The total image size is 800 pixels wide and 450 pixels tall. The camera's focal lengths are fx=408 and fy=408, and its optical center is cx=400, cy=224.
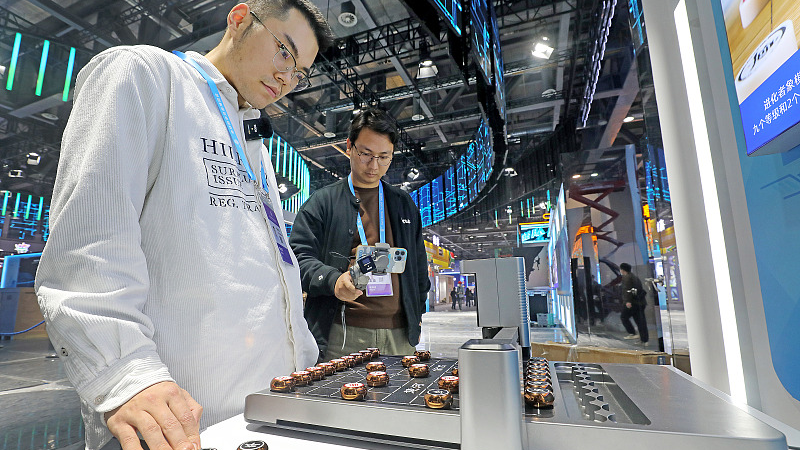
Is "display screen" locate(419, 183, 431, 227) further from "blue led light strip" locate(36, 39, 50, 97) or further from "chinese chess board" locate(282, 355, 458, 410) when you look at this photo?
"chinese chess board" locate(282, 355, 458, 410)

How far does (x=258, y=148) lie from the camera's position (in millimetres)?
1023

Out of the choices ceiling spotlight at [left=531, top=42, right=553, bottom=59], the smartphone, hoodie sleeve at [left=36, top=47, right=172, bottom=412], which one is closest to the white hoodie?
hoodie sleeve at [left=36, top=47, right=172, bottom=412]

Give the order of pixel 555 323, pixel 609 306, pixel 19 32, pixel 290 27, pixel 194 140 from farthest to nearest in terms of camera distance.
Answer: pixel 555 323 < pixel 609 306 < pixel 19 32 < pixel 290 27 < pixel 194 140

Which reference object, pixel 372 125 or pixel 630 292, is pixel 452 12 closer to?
pixel 372 125

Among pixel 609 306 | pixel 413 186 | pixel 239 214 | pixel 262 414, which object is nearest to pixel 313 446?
pixel 262 414

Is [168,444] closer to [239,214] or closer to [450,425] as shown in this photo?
[450,425]

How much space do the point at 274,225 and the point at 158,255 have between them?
257mm

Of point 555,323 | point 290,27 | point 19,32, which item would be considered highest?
point 19,32

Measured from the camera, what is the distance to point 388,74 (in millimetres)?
7945

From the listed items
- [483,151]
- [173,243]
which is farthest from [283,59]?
[483,151]

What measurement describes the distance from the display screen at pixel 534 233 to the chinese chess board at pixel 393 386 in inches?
490

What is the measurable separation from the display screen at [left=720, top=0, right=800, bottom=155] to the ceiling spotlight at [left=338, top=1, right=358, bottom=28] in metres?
5.57

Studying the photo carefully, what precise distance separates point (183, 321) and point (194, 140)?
336 millimetres

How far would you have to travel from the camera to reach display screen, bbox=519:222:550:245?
12.6m
